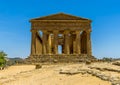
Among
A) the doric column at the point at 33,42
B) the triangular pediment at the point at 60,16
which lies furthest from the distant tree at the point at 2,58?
the triangular pediment at the point at 60,16

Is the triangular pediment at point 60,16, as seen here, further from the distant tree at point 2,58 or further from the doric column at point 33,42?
the distant tree at point 2,58

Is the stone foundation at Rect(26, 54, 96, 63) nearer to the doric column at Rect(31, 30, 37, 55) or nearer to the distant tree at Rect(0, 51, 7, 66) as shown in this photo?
the doric column at Rect(31, 30, 37, 55)

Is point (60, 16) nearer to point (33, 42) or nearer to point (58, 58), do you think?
point (33, 42)

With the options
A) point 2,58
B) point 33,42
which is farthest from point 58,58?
point 2,58

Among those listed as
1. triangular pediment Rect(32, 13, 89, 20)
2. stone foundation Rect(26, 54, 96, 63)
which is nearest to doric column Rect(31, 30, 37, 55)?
stone foundation Rect(26, 54, 96, 63)

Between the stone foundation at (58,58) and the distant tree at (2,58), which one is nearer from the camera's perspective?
the stone foundation at (58,58)

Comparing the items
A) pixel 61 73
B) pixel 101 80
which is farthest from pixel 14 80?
pixel 101 80

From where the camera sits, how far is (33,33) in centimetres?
6425

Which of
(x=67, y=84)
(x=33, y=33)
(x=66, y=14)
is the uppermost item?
(x=66, y=14)

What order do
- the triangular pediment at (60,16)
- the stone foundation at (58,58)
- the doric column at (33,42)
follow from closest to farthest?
the stone foundation at (58,58)
the triangular pediment at (60,16)
the doric column at (33,42)

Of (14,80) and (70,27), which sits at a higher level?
(70,27)

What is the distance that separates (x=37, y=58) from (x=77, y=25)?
469 inches

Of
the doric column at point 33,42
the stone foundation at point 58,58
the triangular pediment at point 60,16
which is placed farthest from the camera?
the doric column at point 33,42

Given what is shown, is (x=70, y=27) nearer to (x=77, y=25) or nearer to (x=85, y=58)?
(x=77, y=25)
